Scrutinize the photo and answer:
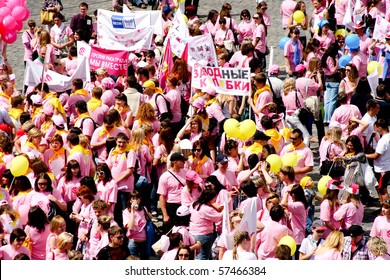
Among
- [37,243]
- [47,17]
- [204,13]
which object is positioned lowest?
[204,13]

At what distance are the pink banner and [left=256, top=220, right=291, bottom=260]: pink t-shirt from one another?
23.9ft

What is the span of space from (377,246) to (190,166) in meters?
3.73

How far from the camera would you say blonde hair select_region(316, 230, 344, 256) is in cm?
1411

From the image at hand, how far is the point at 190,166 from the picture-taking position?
1691 centimetres

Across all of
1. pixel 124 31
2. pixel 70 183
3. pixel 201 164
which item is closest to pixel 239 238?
pixel 201 164

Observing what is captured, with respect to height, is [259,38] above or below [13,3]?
below

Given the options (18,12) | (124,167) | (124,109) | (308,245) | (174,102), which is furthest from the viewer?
(18,12)

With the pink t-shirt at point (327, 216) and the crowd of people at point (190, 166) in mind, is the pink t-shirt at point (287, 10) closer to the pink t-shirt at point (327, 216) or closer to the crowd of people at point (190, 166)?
the crowd of people at point (190, 166)

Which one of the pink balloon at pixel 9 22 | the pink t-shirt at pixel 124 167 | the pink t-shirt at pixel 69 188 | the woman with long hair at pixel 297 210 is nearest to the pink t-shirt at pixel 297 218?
the woman with long hair at pixel 297 210

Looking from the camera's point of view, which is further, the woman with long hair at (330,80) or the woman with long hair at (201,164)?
the woman with long hair at (330,80)

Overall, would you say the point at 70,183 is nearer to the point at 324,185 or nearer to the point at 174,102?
the point at 324,185

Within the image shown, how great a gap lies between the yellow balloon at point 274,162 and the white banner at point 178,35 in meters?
5.68

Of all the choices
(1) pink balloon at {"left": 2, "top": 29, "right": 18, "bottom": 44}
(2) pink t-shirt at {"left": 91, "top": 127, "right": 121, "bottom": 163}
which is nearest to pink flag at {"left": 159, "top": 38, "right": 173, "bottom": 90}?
(1) pink balloon at {"left": 2, "top": 29, "right": 18, "bottom": 44}

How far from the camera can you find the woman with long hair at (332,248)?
14.0 m
